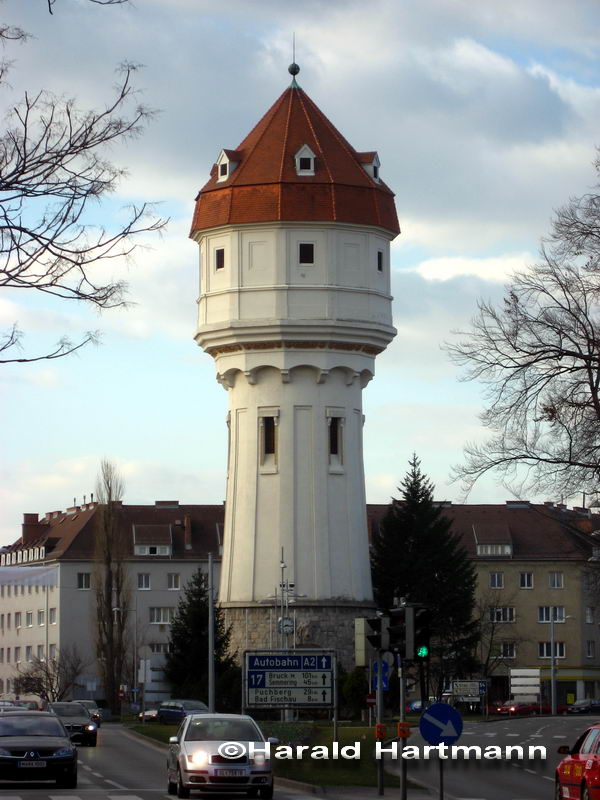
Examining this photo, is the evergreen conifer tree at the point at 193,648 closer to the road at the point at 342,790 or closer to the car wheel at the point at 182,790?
the road at the point at 342,790

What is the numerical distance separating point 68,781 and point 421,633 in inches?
321

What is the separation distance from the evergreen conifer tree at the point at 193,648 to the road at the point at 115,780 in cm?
1908

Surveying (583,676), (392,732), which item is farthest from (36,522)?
(392,732)

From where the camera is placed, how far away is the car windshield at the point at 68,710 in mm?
50562

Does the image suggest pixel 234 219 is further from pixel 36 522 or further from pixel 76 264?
pixel 36 522

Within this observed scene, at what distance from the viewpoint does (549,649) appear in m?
120

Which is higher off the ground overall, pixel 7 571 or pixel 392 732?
pixel 7 571

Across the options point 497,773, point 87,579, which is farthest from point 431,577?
point 497,773

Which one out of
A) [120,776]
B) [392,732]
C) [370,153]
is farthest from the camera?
[370,153]

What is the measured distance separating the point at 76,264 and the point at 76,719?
34206mm

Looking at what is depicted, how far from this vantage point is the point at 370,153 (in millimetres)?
76000

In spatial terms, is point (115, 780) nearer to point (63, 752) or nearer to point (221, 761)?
point (63, 752)

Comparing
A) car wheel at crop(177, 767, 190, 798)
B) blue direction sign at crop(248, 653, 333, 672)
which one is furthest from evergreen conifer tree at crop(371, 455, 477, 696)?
car wheel at crop(177, 767, 190, 798)

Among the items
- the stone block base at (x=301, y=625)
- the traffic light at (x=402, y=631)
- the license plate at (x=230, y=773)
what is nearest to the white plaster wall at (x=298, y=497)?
the stone block base at (x=301, y=625)
